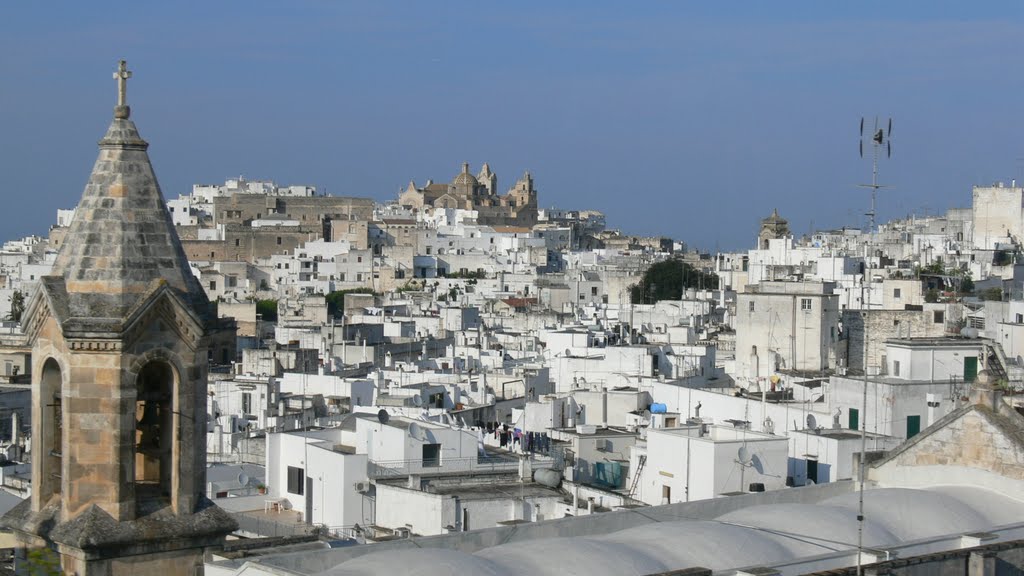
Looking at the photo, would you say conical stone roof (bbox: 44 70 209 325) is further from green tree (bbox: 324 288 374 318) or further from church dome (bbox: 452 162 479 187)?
church dome (bbox: 452 162 479 187)

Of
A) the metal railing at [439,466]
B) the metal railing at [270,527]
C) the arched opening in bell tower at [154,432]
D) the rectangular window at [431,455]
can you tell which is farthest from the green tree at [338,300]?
the arched opening in bell tower at [154,432]

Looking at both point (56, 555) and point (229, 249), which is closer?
point (56, 555)

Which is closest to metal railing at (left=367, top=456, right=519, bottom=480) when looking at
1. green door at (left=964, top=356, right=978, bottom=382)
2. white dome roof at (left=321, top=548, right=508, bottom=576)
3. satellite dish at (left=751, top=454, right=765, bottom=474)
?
satellite dish at (left=751, top=454, right=765, bottom=474)

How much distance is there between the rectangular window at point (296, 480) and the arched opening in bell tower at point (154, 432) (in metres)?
8.98

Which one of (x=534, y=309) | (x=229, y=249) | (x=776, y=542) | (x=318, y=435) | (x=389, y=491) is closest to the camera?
(x=776, y=542)

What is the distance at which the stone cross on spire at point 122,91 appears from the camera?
9.34 m

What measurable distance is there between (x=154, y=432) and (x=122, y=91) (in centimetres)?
180

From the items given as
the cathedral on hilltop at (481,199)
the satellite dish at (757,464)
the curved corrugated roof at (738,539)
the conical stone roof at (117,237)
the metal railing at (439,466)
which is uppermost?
the cathedral on hilltop at (481,199)

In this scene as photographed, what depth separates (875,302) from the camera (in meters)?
41.2

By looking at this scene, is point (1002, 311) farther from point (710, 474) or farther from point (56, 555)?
point (56, 555)

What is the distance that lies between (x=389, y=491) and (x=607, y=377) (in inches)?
661

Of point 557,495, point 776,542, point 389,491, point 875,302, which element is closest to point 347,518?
point 389,491

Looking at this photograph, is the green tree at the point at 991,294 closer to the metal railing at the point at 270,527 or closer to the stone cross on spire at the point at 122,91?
the metal railing at the point at 270,527

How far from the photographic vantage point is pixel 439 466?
762 inches
